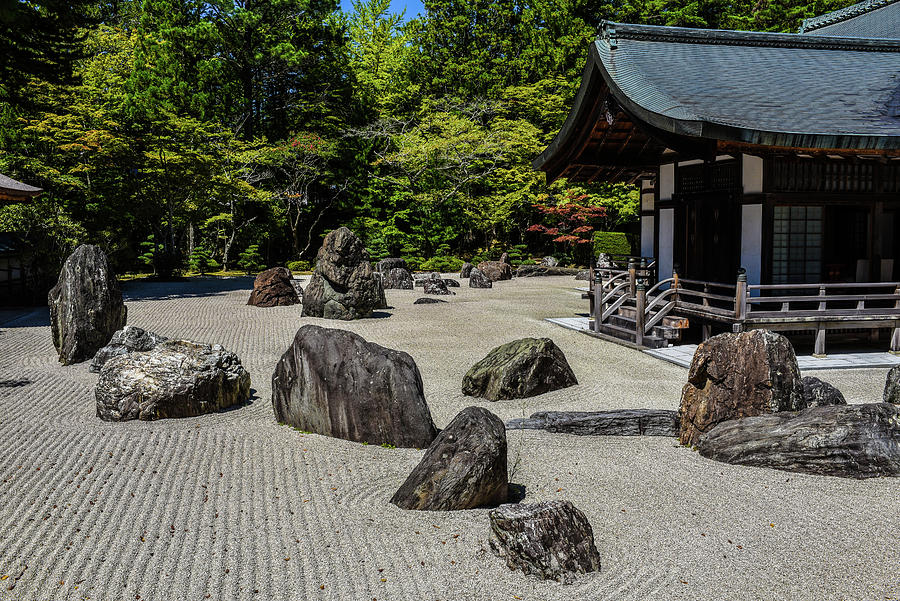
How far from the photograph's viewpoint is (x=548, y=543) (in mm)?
3564

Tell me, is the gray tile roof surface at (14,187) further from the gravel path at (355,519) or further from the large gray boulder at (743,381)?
the large gray boulder at (743,381)

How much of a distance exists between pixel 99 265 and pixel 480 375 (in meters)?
6.18

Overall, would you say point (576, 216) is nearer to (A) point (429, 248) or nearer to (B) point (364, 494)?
(A) point (429, 248)

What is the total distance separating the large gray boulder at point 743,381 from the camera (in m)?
5.61

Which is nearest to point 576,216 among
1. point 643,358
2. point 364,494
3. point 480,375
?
point 643,358

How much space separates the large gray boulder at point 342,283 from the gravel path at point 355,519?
6671 millimetres

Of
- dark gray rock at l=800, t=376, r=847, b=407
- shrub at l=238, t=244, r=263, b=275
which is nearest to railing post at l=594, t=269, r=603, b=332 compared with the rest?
dark gray rock at l=800, t=376, r=847, b=407

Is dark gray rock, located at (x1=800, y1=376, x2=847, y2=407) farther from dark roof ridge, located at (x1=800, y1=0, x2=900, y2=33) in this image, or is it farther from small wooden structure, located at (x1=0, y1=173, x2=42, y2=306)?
dark roof ridge, located at (x1=800, y1=0, x2=900, y2=33)

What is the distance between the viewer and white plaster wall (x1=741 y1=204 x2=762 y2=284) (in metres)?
10.6

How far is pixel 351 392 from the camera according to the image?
19.4ft

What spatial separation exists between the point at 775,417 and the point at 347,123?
2802 centimetres

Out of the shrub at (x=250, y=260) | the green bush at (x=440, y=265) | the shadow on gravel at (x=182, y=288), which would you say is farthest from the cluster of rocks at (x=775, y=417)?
the shrub at (x=250, y=260)

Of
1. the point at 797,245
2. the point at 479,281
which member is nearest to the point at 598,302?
the point at 797,245

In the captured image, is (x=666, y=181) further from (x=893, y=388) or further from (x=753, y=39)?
(x=893, y=388)
